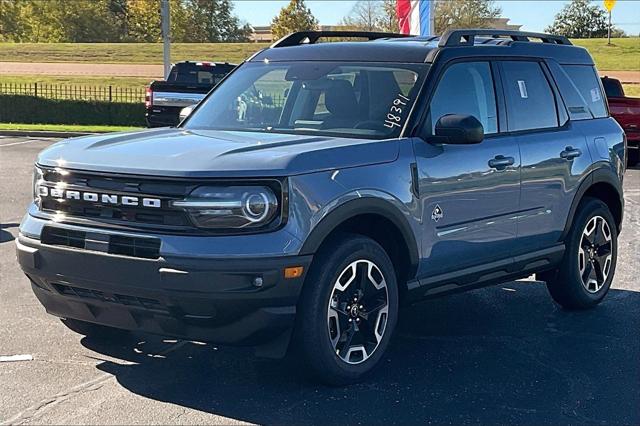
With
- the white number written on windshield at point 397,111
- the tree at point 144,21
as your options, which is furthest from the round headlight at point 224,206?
the tree at point 144,21

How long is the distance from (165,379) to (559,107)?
355 centimetres

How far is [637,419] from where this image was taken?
468 centimetres

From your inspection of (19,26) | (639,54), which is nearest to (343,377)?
(639,54)

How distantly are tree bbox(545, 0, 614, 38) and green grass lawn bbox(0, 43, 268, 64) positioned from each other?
140ft

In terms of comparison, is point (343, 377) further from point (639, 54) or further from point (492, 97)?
point (639, 54)

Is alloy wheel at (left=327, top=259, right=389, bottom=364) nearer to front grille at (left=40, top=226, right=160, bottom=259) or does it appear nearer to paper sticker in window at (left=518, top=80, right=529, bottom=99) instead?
front grille at (left=40, top=226, right=160, bottom=259)

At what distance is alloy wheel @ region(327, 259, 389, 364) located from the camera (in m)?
4.94

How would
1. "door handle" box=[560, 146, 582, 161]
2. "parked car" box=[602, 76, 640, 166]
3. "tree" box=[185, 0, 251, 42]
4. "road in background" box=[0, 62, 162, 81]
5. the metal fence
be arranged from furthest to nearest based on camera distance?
"tree" box=[185, 0, 251, 42]
"road in background" box=[0, 62, 162, 81]
the metal fence
"parked car" box=[602, 76, 640, 166]
"door handle" box=[560, 146, 582, 161]

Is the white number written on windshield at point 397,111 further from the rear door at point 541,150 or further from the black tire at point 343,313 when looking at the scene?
the rear door at point 541,150

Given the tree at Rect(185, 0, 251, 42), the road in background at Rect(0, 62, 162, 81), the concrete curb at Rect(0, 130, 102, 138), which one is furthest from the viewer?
the tree at Rect(185, 0, 251, 42)

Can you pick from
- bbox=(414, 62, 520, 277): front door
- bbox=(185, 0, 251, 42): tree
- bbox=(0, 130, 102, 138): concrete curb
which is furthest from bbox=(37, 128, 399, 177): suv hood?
bbox=(185, 0, 251, 42): tree

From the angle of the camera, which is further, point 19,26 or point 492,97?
point 19,26

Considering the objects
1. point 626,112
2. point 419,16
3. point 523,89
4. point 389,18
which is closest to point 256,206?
point 523,89

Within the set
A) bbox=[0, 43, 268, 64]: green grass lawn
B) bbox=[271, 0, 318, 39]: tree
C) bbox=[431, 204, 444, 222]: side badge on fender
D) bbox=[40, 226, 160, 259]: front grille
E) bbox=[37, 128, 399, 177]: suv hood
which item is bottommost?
bbox=[40, 226, 160, 259]: front grille
